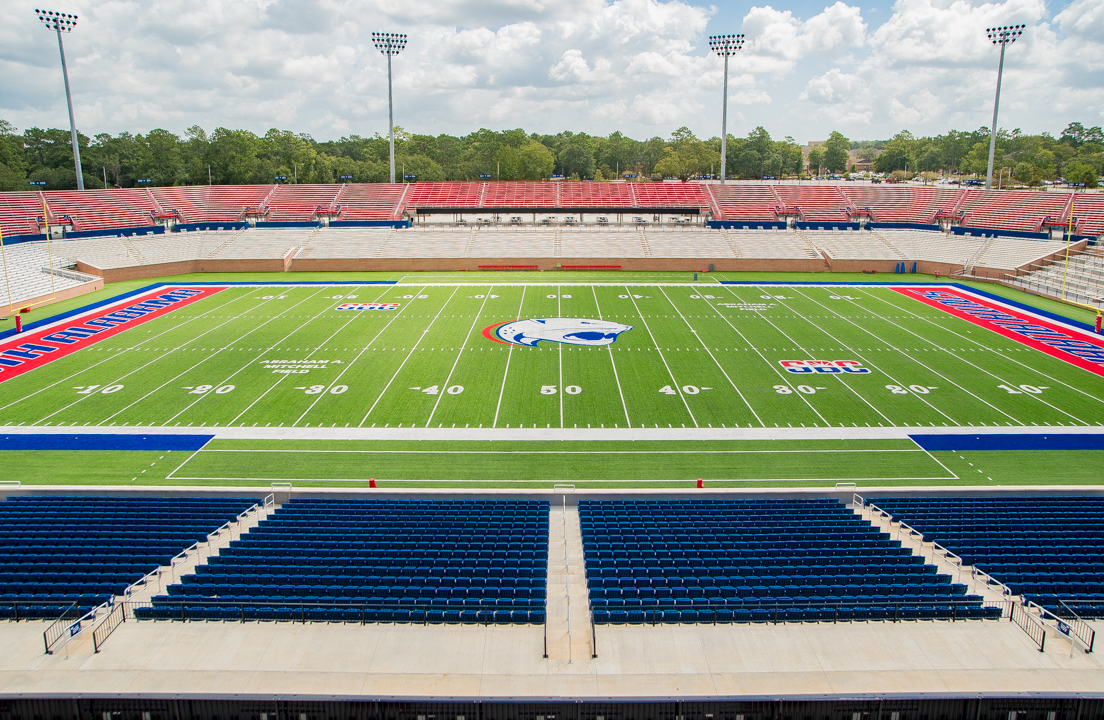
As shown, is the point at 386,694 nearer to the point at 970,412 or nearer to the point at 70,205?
the point at 970,412

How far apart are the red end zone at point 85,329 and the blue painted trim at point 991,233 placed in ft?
185

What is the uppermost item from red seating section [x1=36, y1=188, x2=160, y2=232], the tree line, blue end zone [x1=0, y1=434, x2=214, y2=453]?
the tree line

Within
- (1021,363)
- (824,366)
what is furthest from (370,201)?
(1021,363)

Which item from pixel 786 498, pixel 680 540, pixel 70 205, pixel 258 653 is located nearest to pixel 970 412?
pixel 786 498

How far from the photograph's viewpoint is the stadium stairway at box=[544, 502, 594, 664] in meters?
8.90

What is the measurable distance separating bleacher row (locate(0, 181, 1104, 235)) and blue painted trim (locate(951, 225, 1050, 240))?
4.73 ft

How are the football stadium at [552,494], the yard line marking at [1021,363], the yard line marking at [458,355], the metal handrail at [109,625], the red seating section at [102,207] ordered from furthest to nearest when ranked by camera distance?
the red seating section at [102,207] → the yard line marking at [1021,363] → the yard line marking at [458,355] → the metal handrail at [109,625] → the football stadium at [552,494]

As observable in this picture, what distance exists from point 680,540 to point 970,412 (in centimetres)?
1504

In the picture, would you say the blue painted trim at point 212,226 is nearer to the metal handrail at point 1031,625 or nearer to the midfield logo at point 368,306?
the midfield logo at point 368,306

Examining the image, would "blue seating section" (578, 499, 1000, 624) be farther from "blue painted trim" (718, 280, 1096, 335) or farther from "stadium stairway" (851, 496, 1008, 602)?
"blue painted trim" (718, 280, 1096, 335)

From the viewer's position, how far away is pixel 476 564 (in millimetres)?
11188

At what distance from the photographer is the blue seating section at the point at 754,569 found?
9.58 metres

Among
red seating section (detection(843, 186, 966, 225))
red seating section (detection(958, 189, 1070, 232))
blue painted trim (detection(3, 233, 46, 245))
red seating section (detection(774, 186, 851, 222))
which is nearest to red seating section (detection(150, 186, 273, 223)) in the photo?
blue painted trim (detection(3, 233, 46, 245))

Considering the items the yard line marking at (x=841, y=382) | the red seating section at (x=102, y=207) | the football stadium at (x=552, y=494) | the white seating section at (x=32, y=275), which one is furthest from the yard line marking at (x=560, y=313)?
the red seating section at (x=102, y=207)
